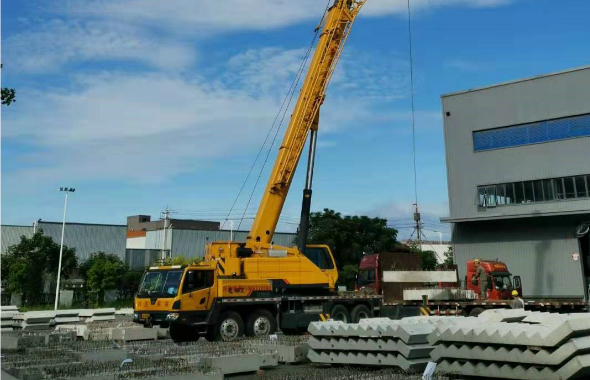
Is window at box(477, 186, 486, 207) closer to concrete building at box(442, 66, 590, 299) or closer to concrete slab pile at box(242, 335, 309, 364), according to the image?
concrete building at box(442, 66, 590, 299)

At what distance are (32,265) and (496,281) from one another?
4008 centimetres

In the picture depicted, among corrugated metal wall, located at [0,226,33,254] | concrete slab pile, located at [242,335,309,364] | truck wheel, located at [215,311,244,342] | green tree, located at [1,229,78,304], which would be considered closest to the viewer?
concrete slab pile, located at [242,335,309,364]

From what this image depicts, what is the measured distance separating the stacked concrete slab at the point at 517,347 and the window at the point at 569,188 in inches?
840

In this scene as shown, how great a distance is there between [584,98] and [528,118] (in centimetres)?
300

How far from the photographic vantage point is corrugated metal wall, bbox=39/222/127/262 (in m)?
63.8

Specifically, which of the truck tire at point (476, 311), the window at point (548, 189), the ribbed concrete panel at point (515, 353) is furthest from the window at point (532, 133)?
the ribbed concrete panel at point (515, 353)

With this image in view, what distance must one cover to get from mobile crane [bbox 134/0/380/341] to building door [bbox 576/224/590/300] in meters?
13.5

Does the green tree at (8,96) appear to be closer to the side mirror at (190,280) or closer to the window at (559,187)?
the side mirror at (190,280)

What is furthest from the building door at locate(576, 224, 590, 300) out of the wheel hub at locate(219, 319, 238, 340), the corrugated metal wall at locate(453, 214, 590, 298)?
the wheel hub at locate(219, 319, 238, 340)

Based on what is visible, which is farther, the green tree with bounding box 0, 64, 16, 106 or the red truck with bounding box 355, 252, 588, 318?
the red truck with bounding box 355, 252, 588, 318

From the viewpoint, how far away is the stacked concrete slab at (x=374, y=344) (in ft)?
33.0

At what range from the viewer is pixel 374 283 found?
26547 millimetres

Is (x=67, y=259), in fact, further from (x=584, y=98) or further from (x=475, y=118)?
(x=584, y=98)

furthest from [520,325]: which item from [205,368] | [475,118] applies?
[475,118]
